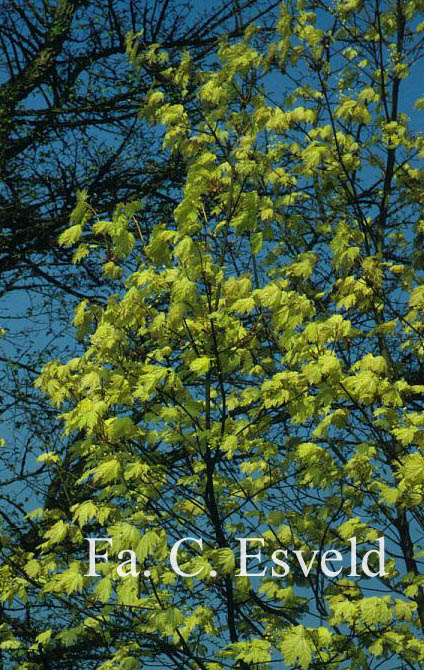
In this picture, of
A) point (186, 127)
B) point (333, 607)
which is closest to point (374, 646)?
point (333, 607)

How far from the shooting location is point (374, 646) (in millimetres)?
4863

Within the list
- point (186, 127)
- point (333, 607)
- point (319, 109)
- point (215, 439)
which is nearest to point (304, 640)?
point (333, 607)

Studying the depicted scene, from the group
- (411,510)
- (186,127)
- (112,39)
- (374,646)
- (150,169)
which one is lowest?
(374,646)

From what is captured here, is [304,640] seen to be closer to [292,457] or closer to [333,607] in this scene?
A: [333,607]

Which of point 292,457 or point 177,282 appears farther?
point 292,457

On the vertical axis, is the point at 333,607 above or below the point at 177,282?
below

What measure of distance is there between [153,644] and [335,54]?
4.73 m

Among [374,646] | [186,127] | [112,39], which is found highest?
[112,39]

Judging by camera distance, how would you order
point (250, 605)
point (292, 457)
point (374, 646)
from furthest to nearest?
point (250, 605)
point (292, 457)
point (374, 646)

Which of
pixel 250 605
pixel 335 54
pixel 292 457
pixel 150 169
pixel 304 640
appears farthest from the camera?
pixel 150 169

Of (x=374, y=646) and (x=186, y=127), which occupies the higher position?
(x=186, y=127)

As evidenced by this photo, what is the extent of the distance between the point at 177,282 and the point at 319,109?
3.24m

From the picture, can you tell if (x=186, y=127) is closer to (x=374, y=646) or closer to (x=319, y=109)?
(x=319, y=109)

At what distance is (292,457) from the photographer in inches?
204
